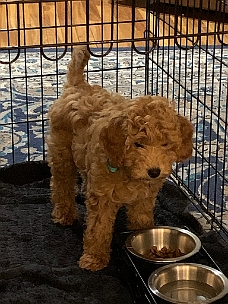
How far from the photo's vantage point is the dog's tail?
2131 mm

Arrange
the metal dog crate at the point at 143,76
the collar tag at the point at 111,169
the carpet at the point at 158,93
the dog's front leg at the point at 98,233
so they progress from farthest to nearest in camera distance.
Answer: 1. the carpet at the point at 158,93
2. the metal dog crate at the point at 143,76
3. the dog's front leg at the point at 98,233
4. the collar tag at the point at 111,169

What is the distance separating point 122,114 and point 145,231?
463 millimetres

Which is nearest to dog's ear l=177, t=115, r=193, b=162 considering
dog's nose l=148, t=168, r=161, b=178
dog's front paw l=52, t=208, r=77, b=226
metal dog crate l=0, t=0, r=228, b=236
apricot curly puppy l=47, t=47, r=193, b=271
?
apricot curly puppy l=47, t=47, r=193, b=271

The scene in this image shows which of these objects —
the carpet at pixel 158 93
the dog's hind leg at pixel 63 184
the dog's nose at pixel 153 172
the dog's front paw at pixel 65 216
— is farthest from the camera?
the carpet at pixel 158 93

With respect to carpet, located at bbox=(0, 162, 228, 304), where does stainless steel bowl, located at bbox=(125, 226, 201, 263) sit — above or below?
above

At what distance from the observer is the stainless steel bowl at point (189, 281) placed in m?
1.71

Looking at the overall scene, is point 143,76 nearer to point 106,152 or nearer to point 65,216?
point 65,216

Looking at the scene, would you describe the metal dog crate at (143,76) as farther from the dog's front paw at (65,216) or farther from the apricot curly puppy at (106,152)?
the dog's front paw at (65,216)

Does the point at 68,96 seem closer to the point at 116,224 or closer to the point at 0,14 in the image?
the point at 116,224

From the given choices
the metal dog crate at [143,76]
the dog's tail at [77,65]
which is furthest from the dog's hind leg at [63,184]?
the metal dog crate at [143,76]

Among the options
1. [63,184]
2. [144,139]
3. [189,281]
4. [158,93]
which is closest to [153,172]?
[144,139]

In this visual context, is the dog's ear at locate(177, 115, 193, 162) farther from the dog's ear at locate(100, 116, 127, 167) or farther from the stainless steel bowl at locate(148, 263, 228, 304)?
the stainless steel bowl at locate(148, 263, 228, 304)

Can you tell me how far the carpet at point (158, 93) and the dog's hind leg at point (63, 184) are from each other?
15.2 inches

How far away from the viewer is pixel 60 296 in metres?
1.78
